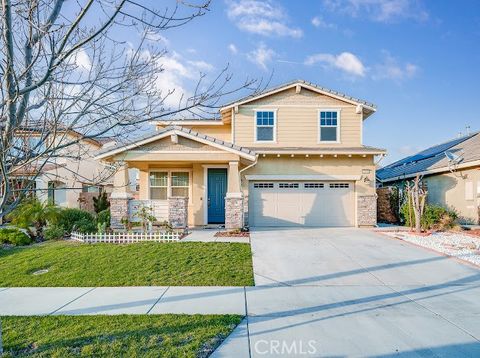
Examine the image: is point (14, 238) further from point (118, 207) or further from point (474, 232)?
point (474, 232)

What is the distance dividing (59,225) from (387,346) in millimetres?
12679

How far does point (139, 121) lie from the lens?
3.67m

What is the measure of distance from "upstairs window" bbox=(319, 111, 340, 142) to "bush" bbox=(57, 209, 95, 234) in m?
10.7

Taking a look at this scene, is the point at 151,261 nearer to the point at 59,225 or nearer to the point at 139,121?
the point at 139,121

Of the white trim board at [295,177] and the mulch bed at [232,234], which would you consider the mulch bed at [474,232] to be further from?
the mulch bed at [232,234]

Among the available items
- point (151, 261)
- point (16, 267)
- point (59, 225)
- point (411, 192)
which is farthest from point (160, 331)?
point (411, 192)

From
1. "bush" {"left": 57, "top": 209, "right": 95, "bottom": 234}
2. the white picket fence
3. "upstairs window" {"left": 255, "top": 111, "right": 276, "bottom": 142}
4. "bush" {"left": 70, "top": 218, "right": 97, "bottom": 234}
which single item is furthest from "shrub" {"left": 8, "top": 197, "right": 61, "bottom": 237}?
"upstairs window" {"left": 255, "top": 111, "right": 276, "bottom": 142}

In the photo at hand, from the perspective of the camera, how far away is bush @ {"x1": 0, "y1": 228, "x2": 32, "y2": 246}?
11.7 metres

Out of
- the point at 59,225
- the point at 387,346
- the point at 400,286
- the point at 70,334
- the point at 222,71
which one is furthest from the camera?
the point at 59,225

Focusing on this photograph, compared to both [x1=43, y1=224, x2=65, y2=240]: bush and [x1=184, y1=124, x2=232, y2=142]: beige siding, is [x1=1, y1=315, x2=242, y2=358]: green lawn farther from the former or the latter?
[x1=184, y1=124, x2=232, y2=142]: beige siding

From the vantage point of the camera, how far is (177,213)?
13148 mm

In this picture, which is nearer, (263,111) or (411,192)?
(411,192)

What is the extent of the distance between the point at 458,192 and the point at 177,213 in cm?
1310

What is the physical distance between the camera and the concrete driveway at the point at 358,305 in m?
4.26
